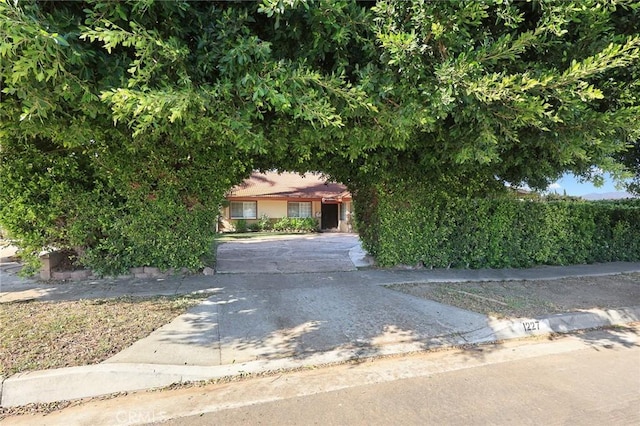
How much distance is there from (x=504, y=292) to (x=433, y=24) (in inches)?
207

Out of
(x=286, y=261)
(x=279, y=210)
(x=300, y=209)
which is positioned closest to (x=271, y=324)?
(x=286, y=261)

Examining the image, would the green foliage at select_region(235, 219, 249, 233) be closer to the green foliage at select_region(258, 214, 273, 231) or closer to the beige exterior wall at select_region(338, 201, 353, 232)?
the green foliage at select_region(258, 214, 273, 231)

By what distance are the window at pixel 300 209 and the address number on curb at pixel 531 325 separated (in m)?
18.9

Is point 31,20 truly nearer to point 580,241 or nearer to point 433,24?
point 433,24

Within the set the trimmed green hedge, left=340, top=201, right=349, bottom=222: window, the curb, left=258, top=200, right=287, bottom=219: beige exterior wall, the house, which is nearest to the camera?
the curb

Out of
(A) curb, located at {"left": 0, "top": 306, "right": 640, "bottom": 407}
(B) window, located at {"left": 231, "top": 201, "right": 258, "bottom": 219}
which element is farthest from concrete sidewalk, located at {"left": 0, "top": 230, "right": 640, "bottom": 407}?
(B) window, located at {"left": 231, "top": 201, "right": 258, "bottom": 219}

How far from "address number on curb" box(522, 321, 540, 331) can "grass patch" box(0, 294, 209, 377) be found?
499 cm

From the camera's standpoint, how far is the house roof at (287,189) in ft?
73.3

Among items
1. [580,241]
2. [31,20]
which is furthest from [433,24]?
[580,241]

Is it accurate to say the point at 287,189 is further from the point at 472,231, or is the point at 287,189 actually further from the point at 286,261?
the point at 472,231

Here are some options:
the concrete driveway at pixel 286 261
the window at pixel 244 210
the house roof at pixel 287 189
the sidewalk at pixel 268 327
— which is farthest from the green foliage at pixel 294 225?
the sidewalk at pixel 268 327

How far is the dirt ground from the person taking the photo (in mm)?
5707

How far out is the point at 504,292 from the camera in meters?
6.68

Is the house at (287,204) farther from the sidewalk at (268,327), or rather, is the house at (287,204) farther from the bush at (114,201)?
the sidewalk at (268,327)
